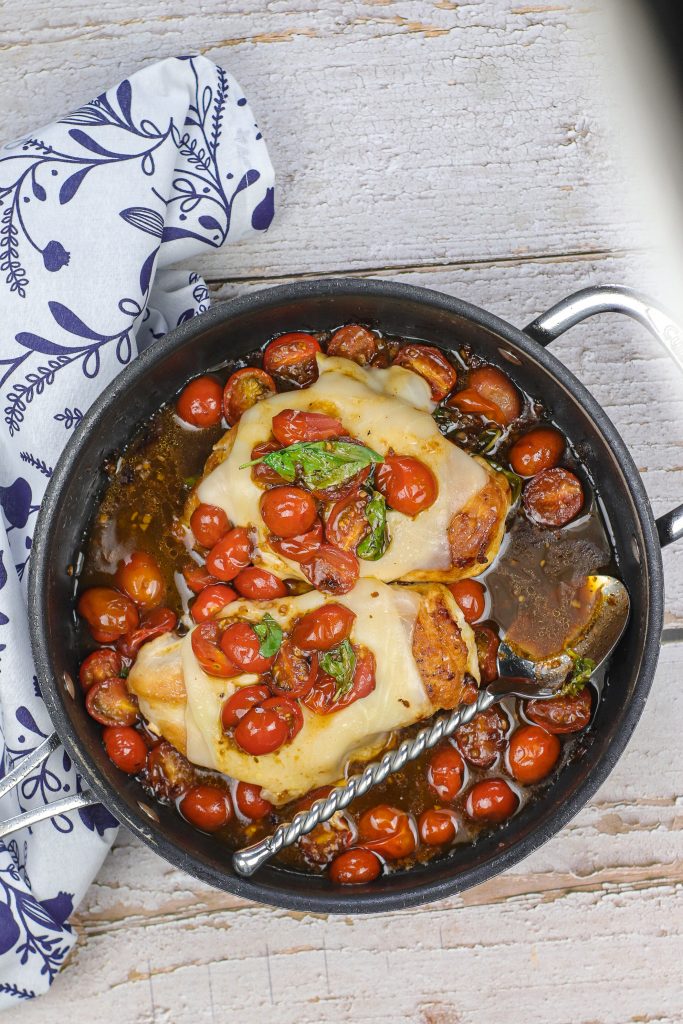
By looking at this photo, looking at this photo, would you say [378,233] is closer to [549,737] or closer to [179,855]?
[549,737]

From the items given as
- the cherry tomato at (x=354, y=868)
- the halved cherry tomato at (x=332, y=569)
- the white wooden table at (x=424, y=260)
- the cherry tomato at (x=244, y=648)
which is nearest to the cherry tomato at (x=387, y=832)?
the cherry tomato at (x=354, y=868)

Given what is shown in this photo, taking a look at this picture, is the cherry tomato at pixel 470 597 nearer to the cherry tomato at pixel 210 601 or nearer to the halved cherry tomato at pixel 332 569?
the halved cherry tomato at pixel 332 569

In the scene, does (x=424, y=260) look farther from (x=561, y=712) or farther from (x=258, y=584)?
(x=561, y=712)

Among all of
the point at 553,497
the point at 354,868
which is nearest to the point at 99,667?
the point at 354,868

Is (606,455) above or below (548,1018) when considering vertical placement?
above

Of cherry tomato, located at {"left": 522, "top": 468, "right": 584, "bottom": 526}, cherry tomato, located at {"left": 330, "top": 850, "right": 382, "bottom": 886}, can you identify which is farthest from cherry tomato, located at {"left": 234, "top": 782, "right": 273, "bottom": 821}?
cherry tomato, located at {"left": 522, "top": 468, "right": 584, "bottom": 526}

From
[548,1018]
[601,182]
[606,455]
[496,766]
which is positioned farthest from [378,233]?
[548,1018]

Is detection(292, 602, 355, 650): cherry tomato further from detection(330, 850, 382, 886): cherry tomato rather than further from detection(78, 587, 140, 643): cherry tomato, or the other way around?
detection(330, 850, 382, 886): cherry tomato
